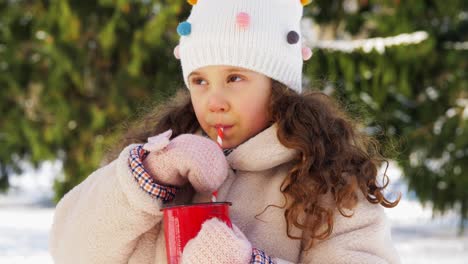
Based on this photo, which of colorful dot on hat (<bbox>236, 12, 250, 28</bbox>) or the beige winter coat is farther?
colorful dot on hat (<bbox>236, 12, 250, 28</bbox>)

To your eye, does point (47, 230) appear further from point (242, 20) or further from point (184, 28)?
point (242, 20)

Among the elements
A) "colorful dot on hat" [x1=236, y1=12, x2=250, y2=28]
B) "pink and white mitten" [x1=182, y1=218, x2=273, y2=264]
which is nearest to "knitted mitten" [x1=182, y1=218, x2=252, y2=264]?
"pink and white mitten" [x1=182, y1=218, x2=273, y2=264]

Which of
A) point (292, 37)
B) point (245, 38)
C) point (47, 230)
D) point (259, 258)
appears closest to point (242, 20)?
point (245, 38)

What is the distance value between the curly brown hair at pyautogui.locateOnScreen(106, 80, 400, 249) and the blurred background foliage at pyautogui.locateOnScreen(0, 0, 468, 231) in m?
3.47

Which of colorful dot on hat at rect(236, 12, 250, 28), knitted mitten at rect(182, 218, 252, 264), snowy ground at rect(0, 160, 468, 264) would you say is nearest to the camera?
knitted mitten at rect(182, 218, 252, 264)

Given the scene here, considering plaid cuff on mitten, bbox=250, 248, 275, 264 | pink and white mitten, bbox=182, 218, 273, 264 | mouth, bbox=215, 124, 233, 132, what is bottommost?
plaid cuff on mitten, bbox=250, 248, 275, 264

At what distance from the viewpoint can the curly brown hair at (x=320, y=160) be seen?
64.9 inches

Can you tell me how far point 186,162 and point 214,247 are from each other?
0.70 ft

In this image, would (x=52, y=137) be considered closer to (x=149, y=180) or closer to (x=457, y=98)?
(x=457, y=98)

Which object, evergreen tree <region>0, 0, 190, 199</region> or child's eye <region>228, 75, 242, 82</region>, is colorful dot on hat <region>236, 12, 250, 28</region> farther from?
evergreen tree <region>0, 0, 190, 199</region>

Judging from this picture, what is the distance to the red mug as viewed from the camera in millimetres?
1463

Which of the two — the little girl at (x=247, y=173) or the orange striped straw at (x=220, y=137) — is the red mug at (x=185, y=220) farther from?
the orange striped straw at (x=220, y=137)

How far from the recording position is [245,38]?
6.01 ft

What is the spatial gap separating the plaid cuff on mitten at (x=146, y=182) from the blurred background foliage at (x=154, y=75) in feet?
12.3
